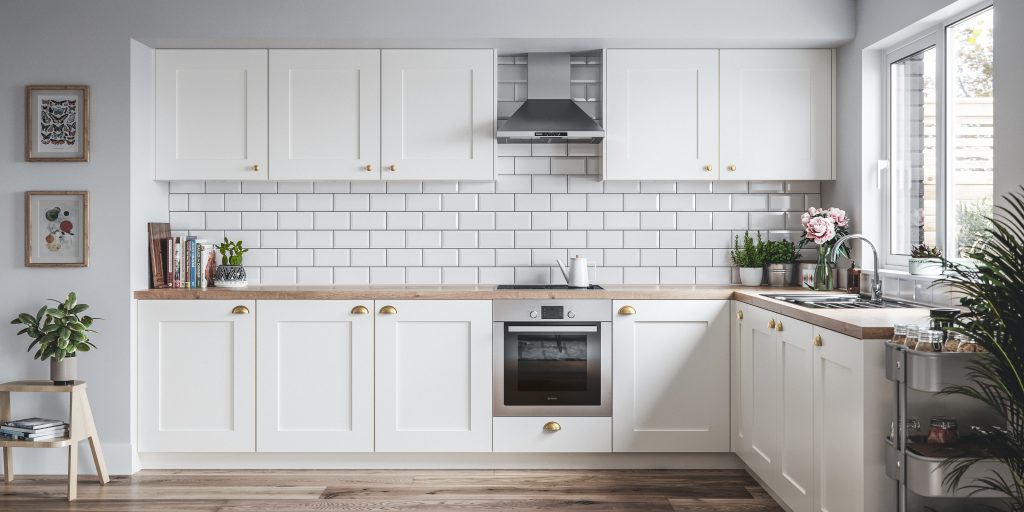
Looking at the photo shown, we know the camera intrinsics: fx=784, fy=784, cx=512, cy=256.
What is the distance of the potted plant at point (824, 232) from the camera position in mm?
3688

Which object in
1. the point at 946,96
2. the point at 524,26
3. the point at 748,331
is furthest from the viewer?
the point at 524,26

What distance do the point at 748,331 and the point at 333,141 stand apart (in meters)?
2.20

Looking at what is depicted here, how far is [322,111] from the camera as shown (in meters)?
3.92

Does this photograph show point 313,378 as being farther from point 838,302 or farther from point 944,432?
point 944,432

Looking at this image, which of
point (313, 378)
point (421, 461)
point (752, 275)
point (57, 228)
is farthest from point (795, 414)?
point (57, 228)

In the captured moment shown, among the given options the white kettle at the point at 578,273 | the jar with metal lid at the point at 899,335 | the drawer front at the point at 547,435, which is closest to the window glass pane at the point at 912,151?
the jar with metal lid at the point at 899,335

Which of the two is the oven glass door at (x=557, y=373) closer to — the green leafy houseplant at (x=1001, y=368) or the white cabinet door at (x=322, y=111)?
the white cabinet door at (x=322, y=111)

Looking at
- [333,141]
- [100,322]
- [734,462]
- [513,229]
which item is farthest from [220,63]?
[734,462]

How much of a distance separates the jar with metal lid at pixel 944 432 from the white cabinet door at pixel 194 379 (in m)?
2.85

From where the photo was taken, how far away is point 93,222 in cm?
371

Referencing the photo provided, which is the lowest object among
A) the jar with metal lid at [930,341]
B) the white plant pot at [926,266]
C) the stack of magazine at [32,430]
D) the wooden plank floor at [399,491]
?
the wooden plank floor at [399,491]

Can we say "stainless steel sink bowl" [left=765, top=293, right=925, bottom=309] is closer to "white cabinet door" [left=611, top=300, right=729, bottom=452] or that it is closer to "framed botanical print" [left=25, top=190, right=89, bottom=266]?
"white cabinet door" [left=611, top=300, right=729, bottom=452]

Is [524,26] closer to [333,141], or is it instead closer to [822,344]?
[333,141]

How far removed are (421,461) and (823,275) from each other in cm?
214
